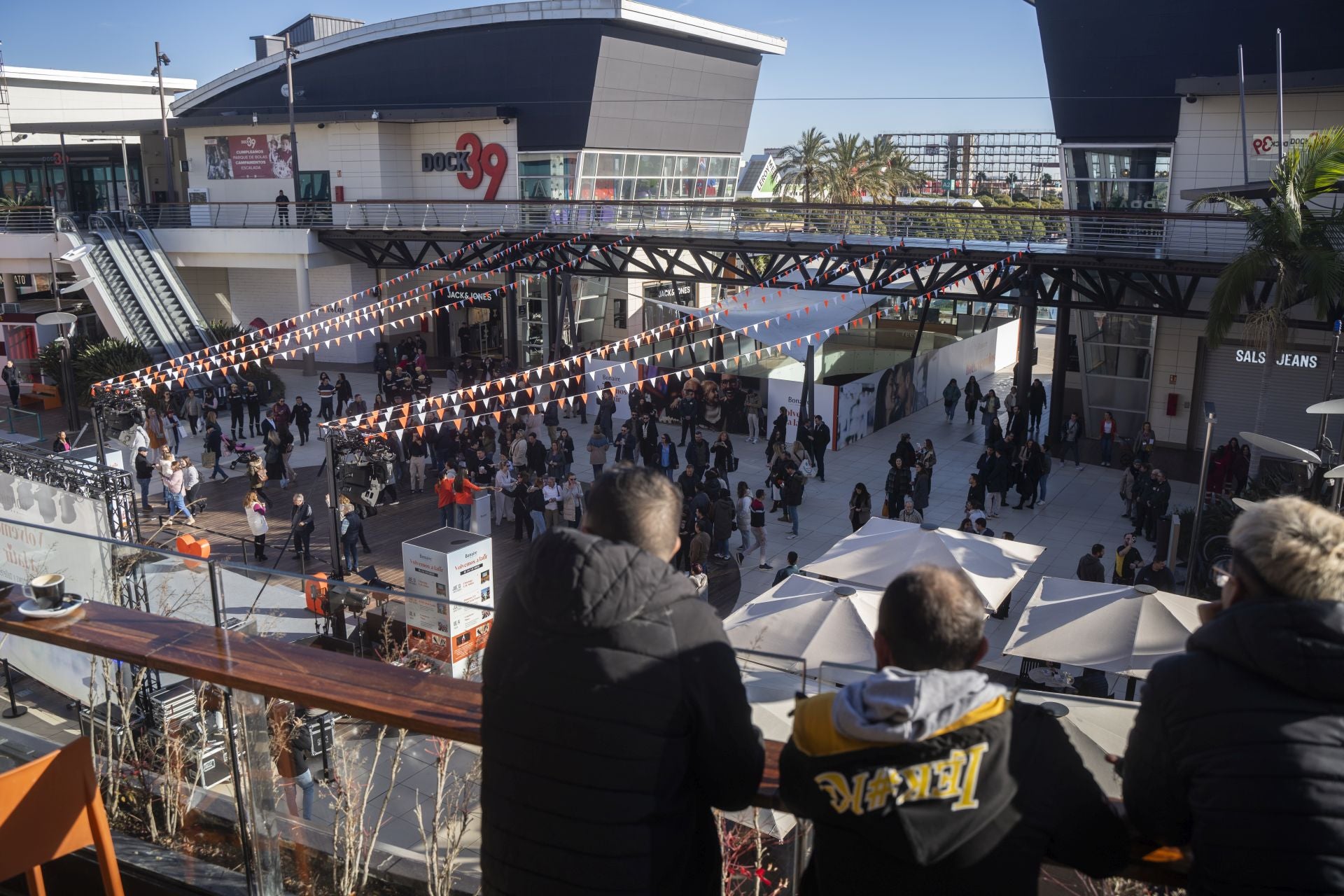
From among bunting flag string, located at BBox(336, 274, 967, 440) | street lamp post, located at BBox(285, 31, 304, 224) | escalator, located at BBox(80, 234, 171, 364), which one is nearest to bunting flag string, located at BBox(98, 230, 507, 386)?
escalator, located at BBox(80, 234, 171, 364)

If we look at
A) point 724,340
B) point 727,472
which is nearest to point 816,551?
point 727,472

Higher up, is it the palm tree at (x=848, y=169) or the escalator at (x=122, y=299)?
the palm tree at (x=848, y=169)

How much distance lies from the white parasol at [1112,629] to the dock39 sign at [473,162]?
92.7 ft

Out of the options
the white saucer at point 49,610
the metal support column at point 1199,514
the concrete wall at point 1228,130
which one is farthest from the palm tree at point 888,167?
the white saucer at point 49,610

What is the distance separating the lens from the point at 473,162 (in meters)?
35.4

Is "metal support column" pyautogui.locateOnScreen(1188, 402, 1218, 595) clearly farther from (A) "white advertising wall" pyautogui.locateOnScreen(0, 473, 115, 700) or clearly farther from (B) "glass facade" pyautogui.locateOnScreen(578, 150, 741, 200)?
(B) "glass facade" pyautogui.locateOnScreen(578, 150, 741, 200)

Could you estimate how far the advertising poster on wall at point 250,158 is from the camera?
36344 mm

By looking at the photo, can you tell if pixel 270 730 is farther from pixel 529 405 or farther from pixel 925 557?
pixel 529 405

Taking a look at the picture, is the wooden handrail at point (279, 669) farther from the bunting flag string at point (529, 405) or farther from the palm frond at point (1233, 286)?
the palm frond at point (1233, 286)

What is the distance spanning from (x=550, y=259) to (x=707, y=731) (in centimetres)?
2815

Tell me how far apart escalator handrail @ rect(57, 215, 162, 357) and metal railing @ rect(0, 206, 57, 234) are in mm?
360

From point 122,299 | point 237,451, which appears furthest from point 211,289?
point 237,451

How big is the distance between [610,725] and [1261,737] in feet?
3.77

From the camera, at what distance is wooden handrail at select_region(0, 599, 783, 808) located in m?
2.38
